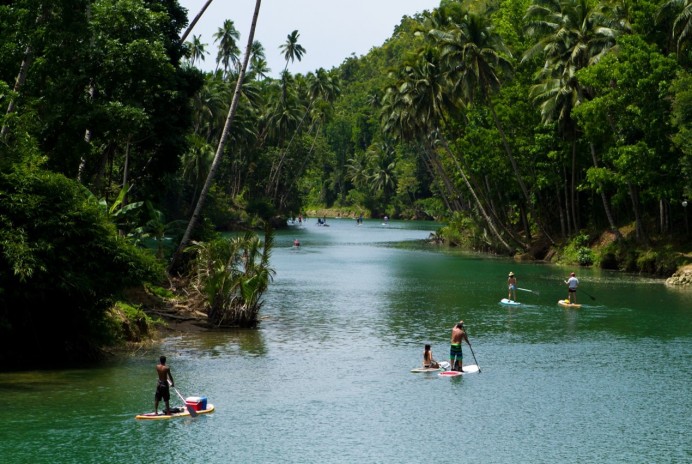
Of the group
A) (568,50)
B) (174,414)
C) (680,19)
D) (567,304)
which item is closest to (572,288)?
(567,304)

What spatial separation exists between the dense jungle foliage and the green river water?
3.11m

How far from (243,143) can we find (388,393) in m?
107

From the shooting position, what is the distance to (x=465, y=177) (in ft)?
275

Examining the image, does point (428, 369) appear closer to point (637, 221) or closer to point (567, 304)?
point (567, 304)

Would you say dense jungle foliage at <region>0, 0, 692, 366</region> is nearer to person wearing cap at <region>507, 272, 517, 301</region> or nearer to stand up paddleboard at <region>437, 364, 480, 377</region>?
stand up paddleboard at <region>437, 364, 480, 377</region>

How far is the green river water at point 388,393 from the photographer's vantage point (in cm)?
2169

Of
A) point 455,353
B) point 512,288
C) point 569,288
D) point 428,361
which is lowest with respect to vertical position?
point 428,361

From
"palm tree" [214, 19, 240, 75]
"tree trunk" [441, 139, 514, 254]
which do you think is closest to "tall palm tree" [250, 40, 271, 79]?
"palm tree" [214, 19, 240, 75]

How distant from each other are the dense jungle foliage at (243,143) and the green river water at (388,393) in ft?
10.2

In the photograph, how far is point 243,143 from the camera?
132000mm

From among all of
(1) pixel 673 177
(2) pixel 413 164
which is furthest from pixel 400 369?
(2) pixel 413 164

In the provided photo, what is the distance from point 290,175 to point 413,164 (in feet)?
138

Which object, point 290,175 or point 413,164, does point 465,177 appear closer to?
point 290,175

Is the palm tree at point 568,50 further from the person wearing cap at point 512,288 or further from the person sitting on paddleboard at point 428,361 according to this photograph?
the person sitting on paddleboard at point 428,361
